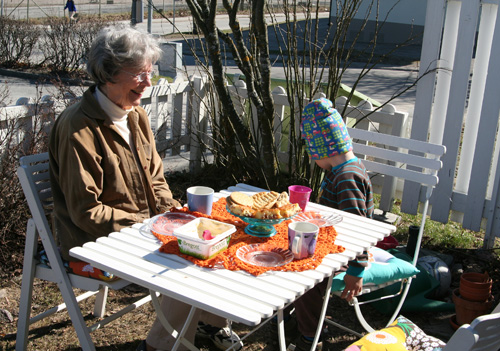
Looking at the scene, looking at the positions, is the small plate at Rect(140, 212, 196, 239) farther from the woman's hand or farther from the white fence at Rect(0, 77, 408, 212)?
the white fence at Rect(0, 77, 408, 212)

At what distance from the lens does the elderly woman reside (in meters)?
2.59

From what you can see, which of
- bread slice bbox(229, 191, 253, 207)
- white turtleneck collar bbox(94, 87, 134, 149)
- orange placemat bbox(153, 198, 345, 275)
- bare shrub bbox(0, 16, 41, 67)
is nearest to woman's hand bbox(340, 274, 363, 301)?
orange placemat bbox(153, 198, 345, 275)

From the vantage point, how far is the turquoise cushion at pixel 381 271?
2.79m

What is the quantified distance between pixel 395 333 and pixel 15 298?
7.86ft

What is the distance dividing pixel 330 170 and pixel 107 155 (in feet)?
3.74

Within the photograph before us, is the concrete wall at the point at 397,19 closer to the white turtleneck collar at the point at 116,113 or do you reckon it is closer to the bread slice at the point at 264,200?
the white turtleneck collar at the point at 116,113

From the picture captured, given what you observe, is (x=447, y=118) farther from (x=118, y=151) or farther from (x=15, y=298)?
(x=15, y=298)

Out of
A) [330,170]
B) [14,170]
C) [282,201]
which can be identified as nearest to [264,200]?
[282,201]

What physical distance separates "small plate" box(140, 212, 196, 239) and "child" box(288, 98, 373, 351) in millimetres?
749

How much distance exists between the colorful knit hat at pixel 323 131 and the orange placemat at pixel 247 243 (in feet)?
1.41

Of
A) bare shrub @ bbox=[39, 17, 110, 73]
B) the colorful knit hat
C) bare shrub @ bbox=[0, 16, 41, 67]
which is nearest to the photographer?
the colorful knit hat

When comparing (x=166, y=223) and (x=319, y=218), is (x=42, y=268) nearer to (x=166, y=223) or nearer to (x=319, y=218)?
(x=166, y=223)

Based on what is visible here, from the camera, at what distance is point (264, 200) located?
8.57 ft

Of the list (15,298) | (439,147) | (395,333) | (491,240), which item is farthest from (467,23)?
(15,298)
